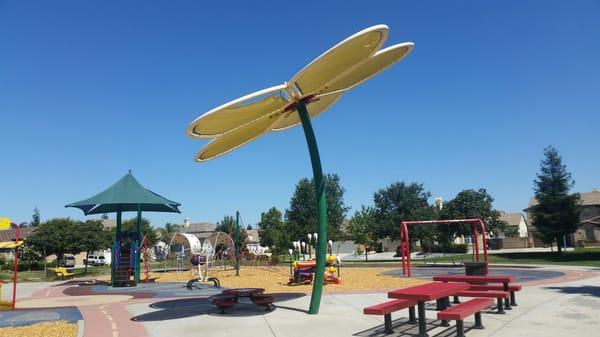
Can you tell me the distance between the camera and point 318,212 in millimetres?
11156

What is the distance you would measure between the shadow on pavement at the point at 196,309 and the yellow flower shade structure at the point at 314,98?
1.90 metres

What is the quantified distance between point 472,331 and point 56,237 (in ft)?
156

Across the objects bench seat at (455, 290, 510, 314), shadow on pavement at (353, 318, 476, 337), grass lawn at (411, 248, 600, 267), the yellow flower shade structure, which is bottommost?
grass lawn at (411, 248, 600, 267)

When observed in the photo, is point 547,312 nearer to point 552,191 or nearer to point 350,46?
point 350,46

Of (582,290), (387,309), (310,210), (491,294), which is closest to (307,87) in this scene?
(387,309)

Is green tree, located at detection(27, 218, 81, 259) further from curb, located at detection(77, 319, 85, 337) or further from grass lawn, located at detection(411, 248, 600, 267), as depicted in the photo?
curb, located at detection(77, 319, 85, 337)

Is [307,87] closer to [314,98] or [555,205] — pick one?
[314,98]

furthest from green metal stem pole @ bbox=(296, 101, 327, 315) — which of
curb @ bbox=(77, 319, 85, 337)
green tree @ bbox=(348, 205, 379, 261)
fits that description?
green tree @ bbox=(348, 205, 379, 261)

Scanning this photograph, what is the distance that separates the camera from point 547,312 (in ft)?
33.4

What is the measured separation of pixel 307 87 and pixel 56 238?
44.5 metres

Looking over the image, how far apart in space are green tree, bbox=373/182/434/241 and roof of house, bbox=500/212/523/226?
110 ft

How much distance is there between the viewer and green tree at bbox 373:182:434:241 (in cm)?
6097

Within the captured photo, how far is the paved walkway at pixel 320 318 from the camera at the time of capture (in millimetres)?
8570

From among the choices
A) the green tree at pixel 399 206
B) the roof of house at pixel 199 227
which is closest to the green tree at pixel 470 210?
the green tree at pixel 399 206
